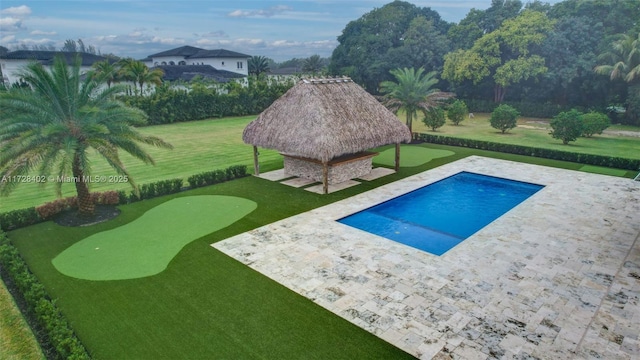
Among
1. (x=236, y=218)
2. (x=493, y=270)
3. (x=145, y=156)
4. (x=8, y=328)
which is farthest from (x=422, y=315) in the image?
(x=145, y=156)

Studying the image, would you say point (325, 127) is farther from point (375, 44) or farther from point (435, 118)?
point (375, 44)

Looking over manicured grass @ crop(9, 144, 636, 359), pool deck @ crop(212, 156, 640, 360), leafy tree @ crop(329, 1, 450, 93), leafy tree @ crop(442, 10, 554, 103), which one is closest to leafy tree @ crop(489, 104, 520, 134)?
leafy tree @ crop(442, 10, 554, 103)

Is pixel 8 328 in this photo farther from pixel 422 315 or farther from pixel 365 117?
pixel 365 117

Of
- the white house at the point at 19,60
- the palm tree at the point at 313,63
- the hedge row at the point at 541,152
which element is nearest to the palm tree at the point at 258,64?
the palm tree at the point at 313,63

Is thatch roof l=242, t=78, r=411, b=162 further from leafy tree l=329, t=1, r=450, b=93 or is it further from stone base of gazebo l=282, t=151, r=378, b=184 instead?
leafy tree l=329, t=1, r=450, b=93

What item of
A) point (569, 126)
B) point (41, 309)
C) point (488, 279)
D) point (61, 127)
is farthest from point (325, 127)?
point (569, 126)
